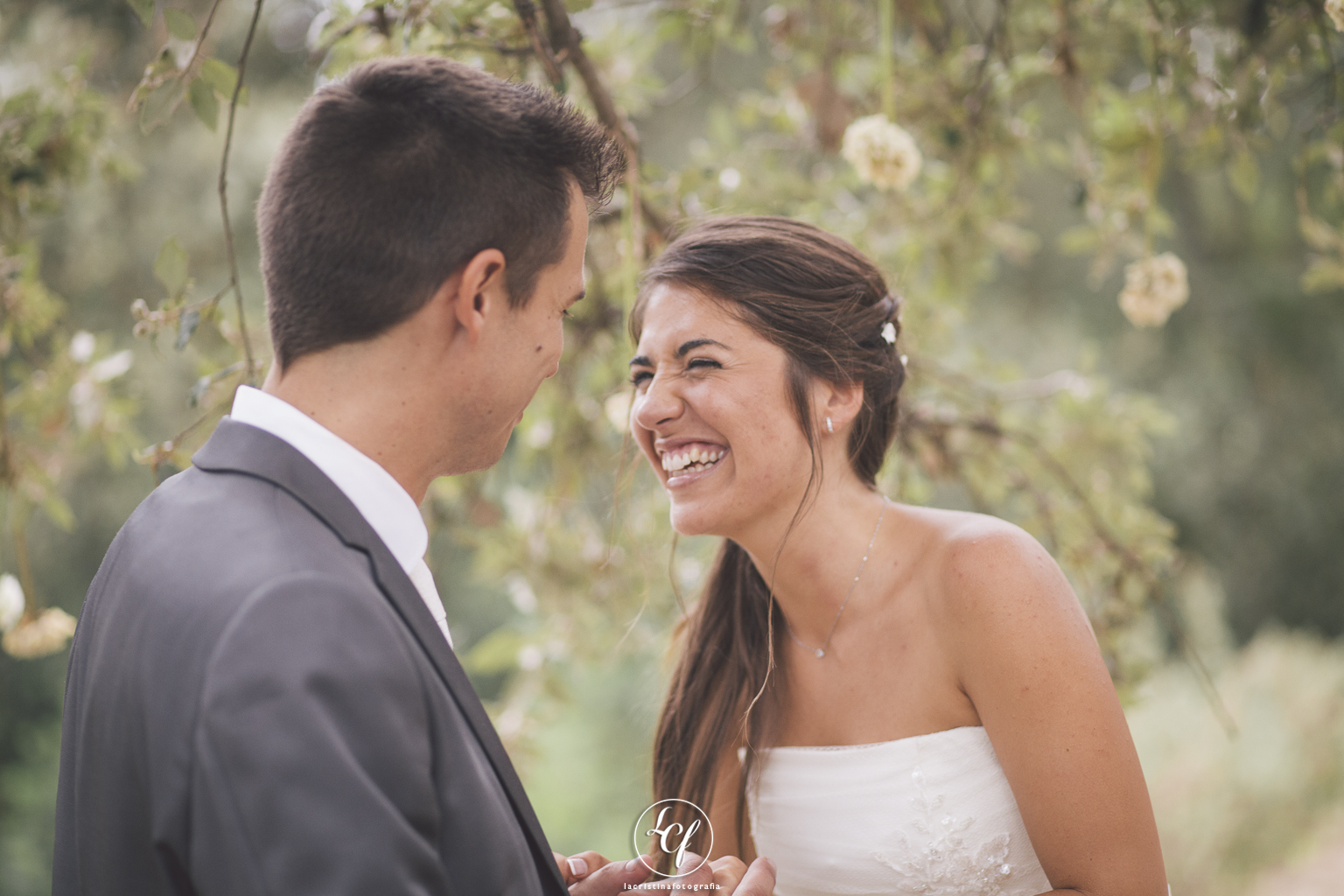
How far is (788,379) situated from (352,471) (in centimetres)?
122

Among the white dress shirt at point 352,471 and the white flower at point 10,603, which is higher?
the white dress shirt at point 352,471

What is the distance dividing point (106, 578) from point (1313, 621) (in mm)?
9708

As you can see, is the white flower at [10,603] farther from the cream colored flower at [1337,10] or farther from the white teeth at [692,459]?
the cream colored flower at [1337,10]

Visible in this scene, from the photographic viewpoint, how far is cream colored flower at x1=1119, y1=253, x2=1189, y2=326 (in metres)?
2.45

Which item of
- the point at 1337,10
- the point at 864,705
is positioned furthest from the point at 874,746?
the point at 1337,10

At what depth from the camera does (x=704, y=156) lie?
3059 millimetres

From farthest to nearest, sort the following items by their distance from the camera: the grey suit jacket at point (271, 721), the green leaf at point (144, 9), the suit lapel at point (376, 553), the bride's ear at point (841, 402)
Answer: the bride's ear at point (841, 402) < the green leaf at point (144, 9) < the suit lapel at point (376, 553) < the grey suit jacket at point (271, 721)

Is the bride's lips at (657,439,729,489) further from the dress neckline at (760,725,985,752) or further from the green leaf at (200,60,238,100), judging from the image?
the green leaf at (200,60,238,100)

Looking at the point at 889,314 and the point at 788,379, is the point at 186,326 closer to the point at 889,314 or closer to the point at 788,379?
the point at 788,379

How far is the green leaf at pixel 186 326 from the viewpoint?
6.14ft

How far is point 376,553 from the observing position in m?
1.19

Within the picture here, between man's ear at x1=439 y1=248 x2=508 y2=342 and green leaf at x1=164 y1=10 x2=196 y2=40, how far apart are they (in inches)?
33.7

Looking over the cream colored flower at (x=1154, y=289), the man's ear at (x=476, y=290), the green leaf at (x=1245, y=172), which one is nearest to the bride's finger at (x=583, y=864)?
the man's ear at (x=476, y=290)

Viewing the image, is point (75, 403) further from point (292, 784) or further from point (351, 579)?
point (292, 784)
